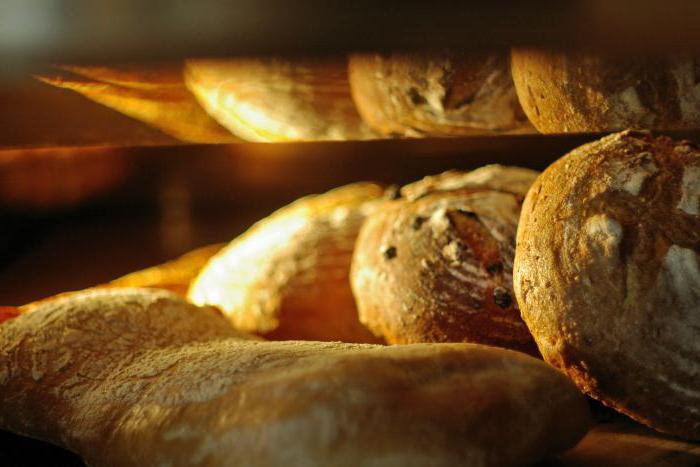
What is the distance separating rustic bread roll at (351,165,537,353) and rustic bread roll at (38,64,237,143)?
56cm

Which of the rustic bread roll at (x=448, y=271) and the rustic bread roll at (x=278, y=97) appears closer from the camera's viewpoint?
the rustic bread roll at (x=278, y=97)

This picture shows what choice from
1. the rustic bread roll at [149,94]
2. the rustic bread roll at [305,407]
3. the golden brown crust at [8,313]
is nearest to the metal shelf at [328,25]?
the rustic bread roll at [149,94]

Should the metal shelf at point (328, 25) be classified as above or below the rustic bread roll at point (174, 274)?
above

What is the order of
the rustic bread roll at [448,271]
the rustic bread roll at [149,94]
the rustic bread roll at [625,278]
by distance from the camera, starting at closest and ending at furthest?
the rustic bread roll at [149,94] → the rustic bread roll at [625,278] → the rustic bread roll at [448,271]

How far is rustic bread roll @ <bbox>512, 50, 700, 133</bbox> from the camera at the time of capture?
2.91ft

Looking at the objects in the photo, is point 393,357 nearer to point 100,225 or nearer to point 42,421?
point 42,421

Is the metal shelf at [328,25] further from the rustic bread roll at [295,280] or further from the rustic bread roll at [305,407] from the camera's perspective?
the rustic bread roll at [295,280]

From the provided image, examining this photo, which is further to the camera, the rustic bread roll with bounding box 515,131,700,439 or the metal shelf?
the rustic bread roll with bounding box 515,131,700,439

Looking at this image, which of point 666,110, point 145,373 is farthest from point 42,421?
point 666,110

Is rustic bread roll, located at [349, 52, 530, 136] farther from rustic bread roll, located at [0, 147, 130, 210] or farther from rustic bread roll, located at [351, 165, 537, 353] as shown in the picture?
rustic bread roll, located at [0, 147, 130, 210]

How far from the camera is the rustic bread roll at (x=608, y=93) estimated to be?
0.89m

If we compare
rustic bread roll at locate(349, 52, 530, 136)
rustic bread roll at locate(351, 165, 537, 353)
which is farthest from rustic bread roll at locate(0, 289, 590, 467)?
rustic bread roll at locate(351, 165, 537, 353)

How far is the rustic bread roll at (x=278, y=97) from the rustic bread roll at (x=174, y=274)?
947mm

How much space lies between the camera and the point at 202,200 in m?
2.27
